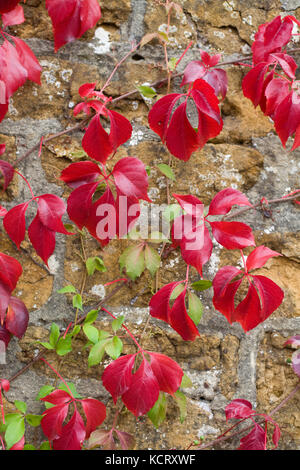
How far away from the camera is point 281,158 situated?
1260 millimetres

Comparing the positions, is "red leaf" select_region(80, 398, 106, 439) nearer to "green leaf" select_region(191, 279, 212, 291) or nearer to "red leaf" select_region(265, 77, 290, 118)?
"green leaf" select_region(191, 279, 212, 291)

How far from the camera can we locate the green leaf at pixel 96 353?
1.09 metres

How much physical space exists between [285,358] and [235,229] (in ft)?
1.62

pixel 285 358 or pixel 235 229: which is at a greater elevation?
pixel 235 229

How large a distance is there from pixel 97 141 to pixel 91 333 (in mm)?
460

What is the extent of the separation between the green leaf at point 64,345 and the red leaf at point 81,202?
33 centimetres

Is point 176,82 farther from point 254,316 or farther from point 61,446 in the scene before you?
point 61,446

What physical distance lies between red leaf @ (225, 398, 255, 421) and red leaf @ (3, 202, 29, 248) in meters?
0.66

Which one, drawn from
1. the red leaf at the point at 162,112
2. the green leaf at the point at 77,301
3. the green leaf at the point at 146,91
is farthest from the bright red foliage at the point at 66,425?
the green leaf at the point at 146,91

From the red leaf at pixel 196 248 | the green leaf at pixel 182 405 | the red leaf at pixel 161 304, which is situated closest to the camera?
the red leaf at pixel 196 248

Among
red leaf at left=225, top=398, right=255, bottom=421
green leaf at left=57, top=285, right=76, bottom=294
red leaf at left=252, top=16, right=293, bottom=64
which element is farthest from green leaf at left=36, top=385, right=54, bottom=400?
red leaf at left=252, top=16, right=293, bottom=64

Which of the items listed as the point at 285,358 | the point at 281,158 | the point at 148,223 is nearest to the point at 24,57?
the point at 148,223

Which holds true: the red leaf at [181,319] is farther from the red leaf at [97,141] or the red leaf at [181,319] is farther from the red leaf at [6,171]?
the red leaf at [6,171]

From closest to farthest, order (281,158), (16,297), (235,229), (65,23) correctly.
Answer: (235,229), (65,23), (16,297), (281,158)
